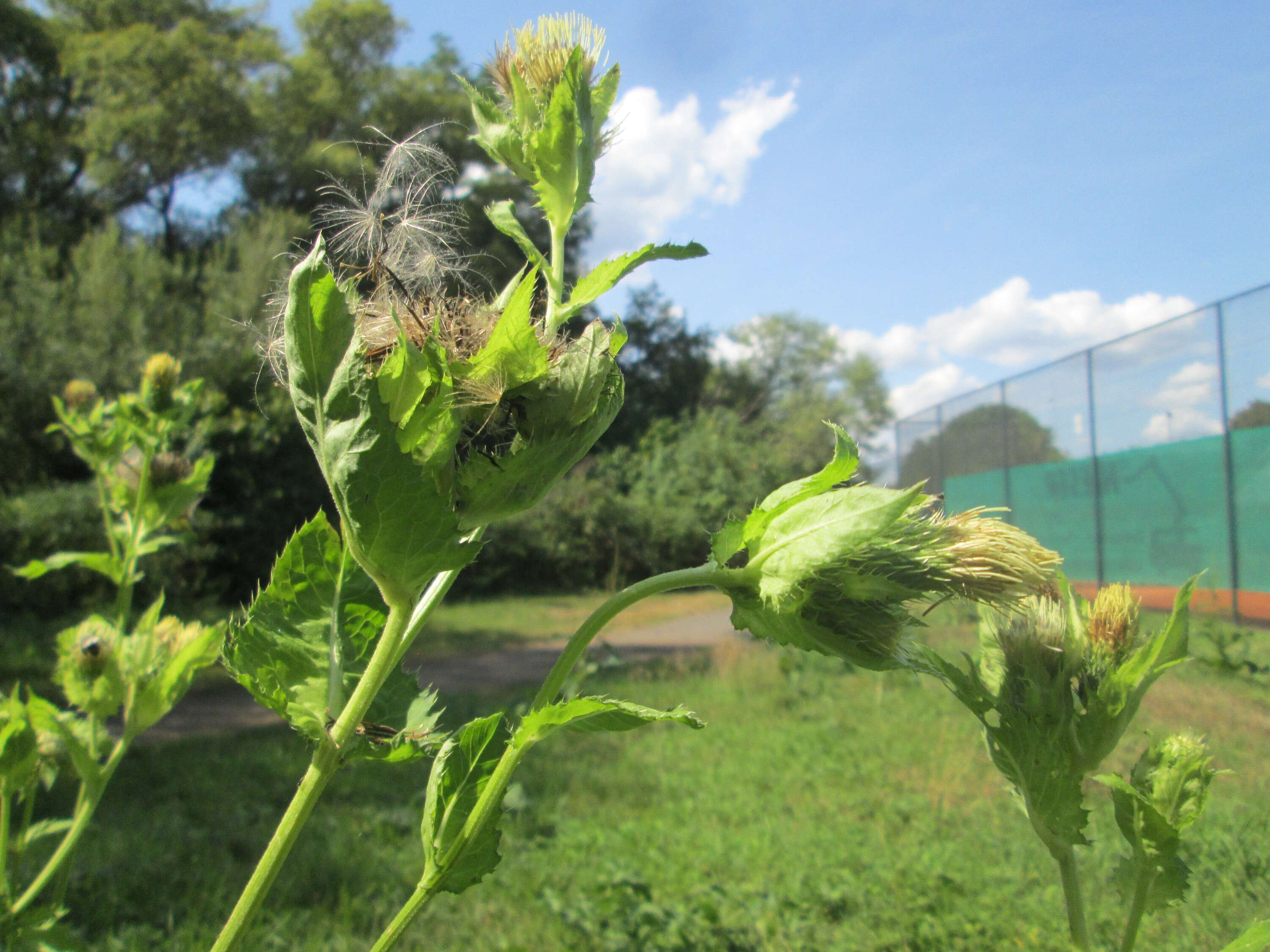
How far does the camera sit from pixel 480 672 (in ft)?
34.9

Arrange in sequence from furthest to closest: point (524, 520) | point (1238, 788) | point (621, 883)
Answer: point (524, 520) < point (621, 883) < point (1238, 788)

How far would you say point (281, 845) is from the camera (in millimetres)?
807

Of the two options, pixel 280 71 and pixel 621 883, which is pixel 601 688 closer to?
pixel 621 883

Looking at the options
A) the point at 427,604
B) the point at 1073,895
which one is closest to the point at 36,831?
the point at 427,604

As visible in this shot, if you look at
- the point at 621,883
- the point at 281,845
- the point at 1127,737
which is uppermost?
the point at 281,845

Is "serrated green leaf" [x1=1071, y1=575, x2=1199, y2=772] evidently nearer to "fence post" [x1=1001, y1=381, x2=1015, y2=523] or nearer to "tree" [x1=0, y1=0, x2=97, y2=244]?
"fence post" [x1=1001, y1=381, x2=1015, y2=523]

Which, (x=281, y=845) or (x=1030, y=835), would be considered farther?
(x=1030, y=835)

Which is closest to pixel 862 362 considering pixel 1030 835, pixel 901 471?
pixel 901 471

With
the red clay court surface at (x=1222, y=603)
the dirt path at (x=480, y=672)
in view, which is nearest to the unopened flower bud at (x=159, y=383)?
the dirt path at (x=480, y=672)

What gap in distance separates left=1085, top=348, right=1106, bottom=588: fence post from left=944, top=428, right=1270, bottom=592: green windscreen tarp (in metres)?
Result: 0.06

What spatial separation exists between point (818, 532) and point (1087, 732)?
30.2 inches

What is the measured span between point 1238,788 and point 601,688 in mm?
6019

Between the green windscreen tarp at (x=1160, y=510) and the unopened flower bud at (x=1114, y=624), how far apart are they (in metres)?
4.89

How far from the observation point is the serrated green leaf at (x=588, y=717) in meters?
0.79
